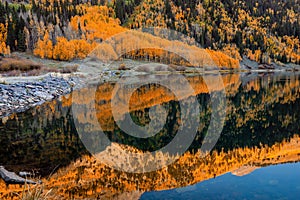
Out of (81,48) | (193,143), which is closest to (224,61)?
(81,48)

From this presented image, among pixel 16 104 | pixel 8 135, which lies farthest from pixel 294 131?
pixel 16 104

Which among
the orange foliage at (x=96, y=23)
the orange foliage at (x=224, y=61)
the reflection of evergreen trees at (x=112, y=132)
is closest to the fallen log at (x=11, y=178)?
the reflection of evergreen trees at (x=112, y=132)

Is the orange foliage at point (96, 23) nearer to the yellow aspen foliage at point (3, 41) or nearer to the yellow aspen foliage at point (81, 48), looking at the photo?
the yellow aspen foliage at point (81, 48)

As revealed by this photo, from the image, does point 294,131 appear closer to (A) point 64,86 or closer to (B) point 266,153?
(B) point 266,153

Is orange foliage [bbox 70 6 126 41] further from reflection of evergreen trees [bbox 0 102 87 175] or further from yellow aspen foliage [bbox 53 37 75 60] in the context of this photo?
reflection of evergreen trees [bbox 0 102 87 175]

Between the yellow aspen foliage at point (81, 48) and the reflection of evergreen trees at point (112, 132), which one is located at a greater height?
the reflection of evergreen trees at point (112, 132)

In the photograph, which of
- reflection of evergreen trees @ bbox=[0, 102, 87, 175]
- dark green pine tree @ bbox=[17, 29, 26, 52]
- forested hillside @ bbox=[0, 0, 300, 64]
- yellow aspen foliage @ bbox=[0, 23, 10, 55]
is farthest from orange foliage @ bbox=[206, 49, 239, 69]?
reflection of evergreen trees @ bbox=[0, 102, 87, 175]
